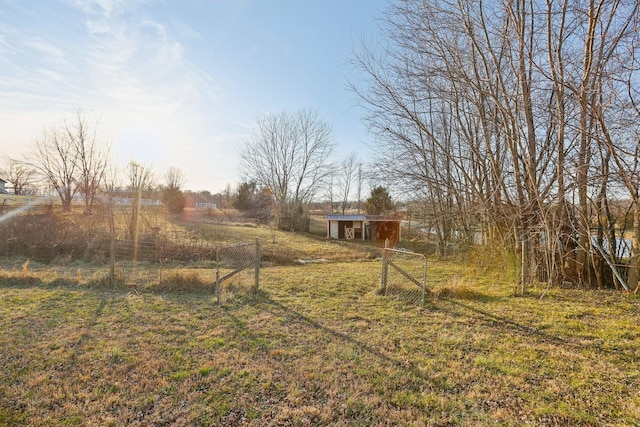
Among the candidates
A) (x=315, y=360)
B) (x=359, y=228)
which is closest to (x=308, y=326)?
(x=315, y=360)

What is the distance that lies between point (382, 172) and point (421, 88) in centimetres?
272

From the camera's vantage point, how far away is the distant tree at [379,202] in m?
26.5

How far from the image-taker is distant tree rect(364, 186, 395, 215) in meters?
26.5

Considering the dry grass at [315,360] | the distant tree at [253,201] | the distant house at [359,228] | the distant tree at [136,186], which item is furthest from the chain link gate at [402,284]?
the distant tree at [253,201]

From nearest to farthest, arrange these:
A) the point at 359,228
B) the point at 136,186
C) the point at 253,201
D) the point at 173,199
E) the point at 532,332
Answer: the point at 532,332 → the point at 136,186 → the point at 359,228 → the point at 173,199 → the point at 253,201

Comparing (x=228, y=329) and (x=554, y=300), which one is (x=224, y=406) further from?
(x=554, y=300)

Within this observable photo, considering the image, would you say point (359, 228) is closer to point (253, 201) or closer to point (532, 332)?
point (253, 201)

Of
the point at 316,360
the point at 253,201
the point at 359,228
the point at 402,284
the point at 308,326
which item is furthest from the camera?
the point at 253,201

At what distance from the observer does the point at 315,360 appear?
137 inches

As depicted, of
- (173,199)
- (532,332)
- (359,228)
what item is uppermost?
(173,199)

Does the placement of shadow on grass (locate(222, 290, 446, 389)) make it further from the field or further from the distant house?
the distant house

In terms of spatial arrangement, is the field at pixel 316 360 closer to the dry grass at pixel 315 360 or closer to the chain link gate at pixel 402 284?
the dry grass at pixel 315 360

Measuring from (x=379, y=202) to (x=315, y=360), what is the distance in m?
24.1

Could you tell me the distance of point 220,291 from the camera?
246 inches
